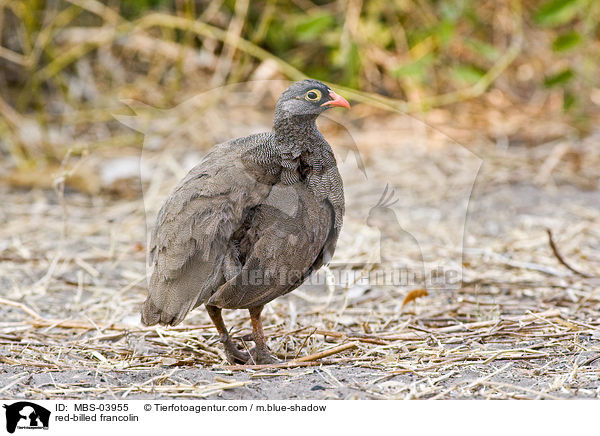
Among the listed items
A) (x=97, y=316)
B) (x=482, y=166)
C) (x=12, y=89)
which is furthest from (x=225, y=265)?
(x=12, y=89)

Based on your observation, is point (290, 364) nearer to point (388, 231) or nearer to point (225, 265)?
point (225, 265)

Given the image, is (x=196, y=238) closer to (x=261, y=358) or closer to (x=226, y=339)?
(x=226, y=339)

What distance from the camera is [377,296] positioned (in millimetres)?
4160

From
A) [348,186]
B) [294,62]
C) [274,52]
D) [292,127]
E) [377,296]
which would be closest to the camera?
[292,127]

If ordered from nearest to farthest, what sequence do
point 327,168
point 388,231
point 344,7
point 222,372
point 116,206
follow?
point 222,372 < point 327,168 < point 388,231 < point 116,206 < point 344,7

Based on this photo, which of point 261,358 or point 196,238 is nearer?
point 196,238

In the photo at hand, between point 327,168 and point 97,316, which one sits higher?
point 327,168

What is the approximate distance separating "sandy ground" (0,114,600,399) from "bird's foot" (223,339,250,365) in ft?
0.26

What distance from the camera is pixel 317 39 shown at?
7598mm

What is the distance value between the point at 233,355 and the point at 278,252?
0.53 m

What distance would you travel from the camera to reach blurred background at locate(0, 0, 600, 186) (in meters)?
6.63

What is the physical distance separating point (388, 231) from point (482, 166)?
5.38 feet
